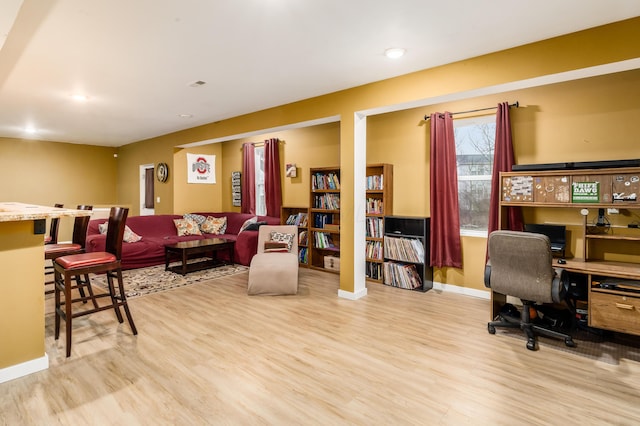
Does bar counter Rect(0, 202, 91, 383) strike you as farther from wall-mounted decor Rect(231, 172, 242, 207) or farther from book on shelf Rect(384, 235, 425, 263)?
wall-mounted decor Rect(231, 172, 242, 207)

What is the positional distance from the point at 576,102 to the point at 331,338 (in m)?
3.35

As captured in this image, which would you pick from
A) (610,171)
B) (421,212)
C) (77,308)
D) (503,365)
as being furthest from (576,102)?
(77,308)

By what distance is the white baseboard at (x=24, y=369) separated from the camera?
225 centimetres

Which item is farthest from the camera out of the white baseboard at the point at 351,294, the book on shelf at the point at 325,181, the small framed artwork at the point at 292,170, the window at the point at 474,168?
the small framed artwork at the point at 292,170

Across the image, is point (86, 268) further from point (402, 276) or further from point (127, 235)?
point (402, 276)

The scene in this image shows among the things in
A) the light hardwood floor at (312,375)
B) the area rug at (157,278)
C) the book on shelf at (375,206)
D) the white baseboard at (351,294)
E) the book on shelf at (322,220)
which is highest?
the book on shelf at (375,206)

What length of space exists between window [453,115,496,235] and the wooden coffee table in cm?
370

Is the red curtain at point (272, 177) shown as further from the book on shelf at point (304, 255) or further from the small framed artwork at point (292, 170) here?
the book on shelf at point (304, 255)

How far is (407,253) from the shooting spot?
445cm

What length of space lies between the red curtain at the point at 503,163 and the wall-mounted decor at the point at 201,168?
18.8ft

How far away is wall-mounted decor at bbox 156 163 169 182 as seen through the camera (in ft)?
23.0

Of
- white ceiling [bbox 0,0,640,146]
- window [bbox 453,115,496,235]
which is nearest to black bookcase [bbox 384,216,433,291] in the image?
window [bbox 453,115,496,235]

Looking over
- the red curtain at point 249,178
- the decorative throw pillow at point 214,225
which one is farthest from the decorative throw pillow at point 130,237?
the red curtain at point 249,178

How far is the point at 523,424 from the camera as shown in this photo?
6.11 ft
